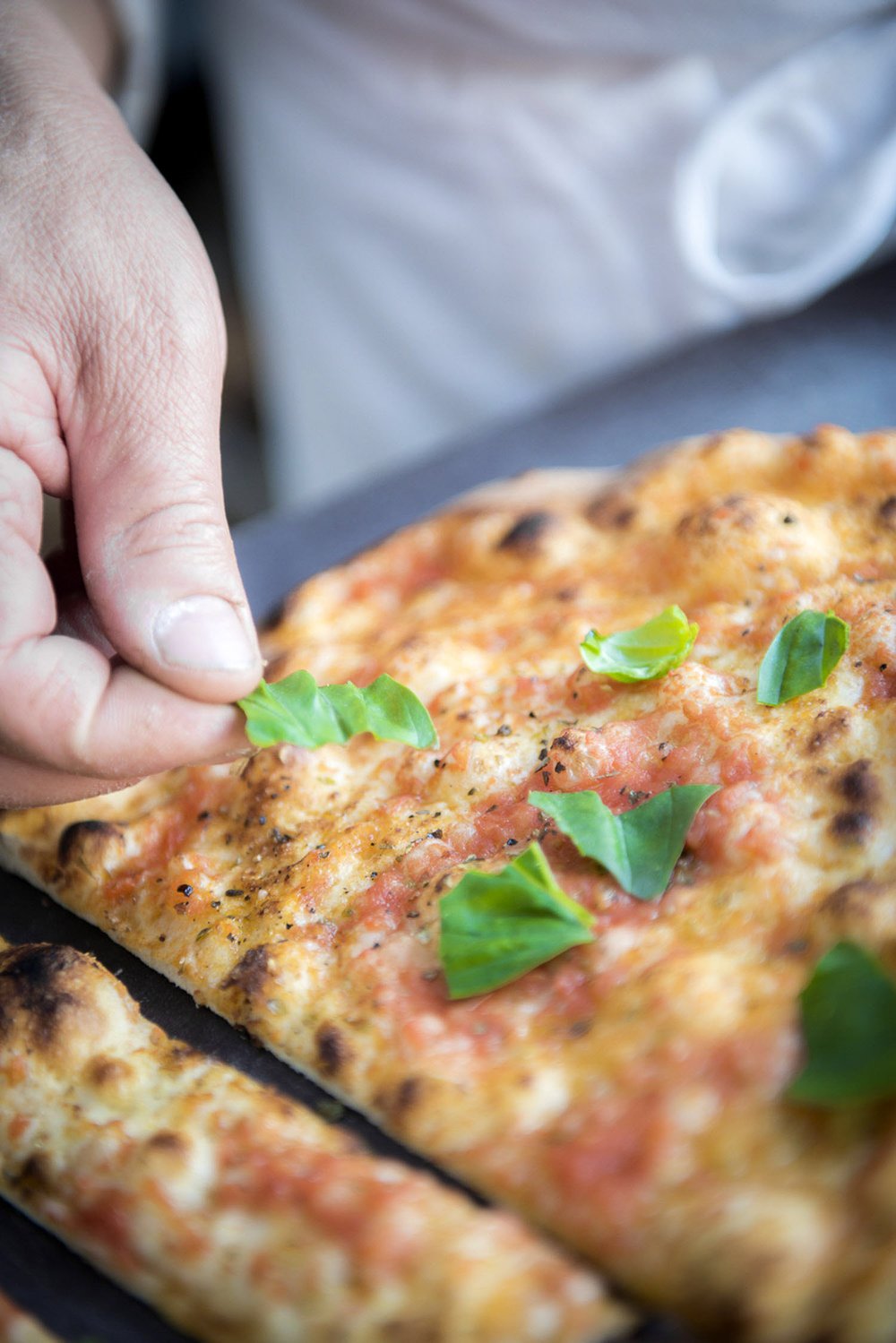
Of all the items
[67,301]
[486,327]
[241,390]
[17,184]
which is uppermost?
[17,184]

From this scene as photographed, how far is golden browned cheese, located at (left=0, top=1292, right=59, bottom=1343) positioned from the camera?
805mm

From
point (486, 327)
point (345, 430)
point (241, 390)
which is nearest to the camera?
point (486, 327)

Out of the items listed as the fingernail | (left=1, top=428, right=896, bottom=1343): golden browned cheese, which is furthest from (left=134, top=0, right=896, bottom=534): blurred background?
the fingernail

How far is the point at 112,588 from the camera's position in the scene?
3.34 ft

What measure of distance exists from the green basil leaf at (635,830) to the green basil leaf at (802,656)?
14 centimetres

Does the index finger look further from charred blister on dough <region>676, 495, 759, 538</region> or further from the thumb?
charred blister on dough <region>676, 495, 759, 538</region>

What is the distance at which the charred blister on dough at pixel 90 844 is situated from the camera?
115cm

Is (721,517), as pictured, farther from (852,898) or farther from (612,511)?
(852,898)

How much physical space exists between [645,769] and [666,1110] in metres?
0.33

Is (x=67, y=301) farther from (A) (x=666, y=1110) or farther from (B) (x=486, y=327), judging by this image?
(B) (x=486, y=327)

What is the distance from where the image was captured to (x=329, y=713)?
104 centimetres

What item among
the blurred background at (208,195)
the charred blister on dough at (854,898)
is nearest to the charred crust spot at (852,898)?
the charred blister on dough at (854,898)

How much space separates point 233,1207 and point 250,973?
0.20 meters

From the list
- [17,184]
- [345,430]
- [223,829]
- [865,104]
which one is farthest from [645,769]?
[345,430]
